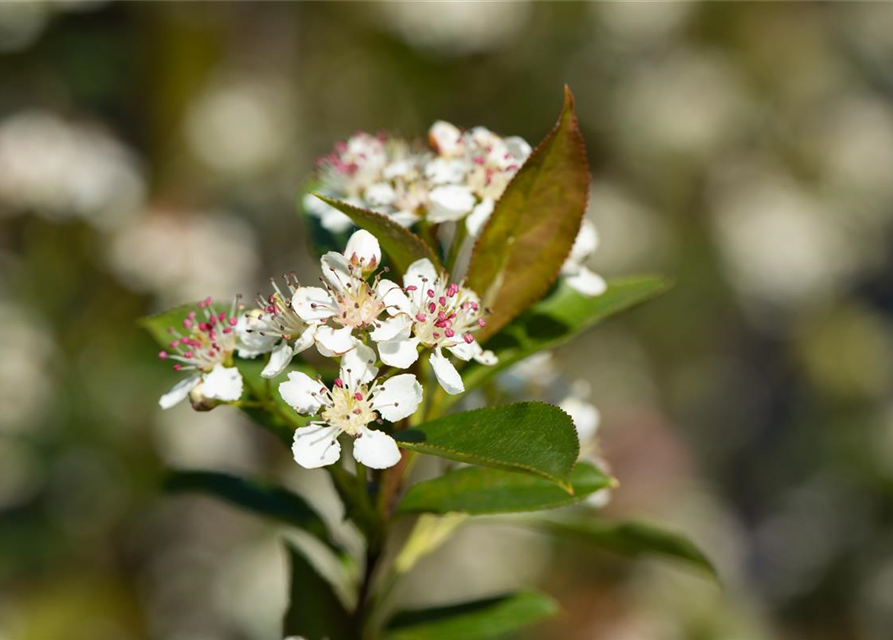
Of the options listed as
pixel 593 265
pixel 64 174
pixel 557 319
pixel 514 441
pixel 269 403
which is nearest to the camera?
pixel 514 441

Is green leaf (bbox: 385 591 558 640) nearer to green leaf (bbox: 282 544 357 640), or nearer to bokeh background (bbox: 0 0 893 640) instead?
green leaf (bbox: 282 544 357 640)

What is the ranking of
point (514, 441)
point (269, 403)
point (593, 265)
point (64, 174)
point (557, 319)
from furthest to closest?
point (593, 265), point (64, 174), point (557, 319), point (269, 403), point (514, 441)

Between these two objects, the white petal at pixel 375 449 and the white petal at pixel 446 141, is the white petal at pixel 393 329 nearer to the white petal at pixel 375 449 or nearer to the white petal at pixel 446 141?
the white petal at pixel 375 449

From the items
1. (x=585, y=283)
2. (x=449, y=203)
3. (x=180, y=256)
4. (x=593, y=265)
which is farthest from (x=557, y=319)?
(x=593, y=265)

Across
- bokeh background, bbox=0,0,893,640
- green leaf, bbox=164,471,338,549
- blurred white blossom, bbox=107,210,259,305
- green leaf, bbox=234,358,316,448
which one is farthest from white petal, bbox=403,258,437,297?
blurred white blossom, bbox=107,210,259,305

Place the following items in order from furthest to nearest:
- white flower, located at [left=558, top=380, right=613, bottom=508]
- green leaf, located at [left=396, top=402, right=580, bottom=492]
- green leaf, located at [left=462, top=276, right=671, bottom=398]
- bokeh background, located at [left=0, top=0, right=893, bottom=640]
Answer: bokeh background, located at [left=0, top=0, right=893, bottom=640], white flower, located at [left=558, top=380, right=613, bottom=508], green leaf, located at [left=462, top=276, right=671, bottom=398], green leaf, located at [left=396, top=402, right=580, bottom=492]

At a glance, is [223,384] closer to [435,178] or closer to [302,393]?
[302,393]
